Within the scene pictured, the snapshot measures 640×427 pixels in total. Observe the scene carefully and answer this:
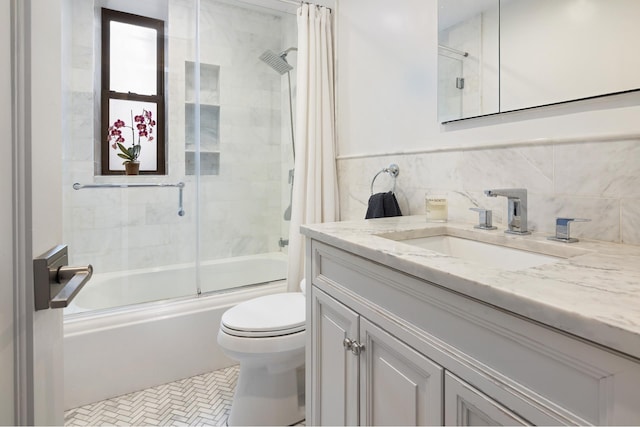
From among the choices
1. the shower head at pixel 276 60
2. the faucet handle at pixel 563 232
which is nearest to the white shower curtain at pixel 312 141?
the shower head at pixel 276 60

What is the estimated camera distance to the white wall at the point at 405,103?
1.00 m

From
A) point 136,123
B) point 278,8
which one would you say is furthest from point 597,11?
point 136,123

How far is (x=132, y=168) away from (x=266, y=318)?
158cm

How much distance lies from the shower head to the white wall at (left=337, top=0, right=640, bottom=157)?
0.51 m

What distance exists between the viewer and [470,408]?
2.01 ft

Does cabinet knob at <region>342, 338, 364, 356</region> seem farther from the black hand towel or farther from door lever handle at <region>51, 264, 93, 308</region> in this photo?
the black hand towel

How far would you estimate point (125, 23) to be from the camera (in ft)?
7.66

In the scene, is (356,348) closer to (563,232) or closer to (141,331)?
(563,232)

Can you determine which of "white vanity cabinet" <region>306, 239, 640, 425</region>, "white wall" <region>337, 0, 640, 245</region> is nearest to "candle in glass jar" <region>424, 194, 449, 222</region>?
"white wall" <region>337, 0, 640, 245</region>

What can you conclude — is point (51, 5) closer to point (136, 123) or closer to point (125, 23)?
point (136, 123)

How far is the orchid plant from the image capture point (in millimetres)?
2334

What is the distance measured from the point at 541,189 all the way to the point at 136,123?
2421 millimetres

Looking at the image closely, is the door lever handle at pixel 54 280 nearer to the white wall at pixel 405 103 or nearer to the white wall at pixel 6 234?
the white wall at pixel 6 234

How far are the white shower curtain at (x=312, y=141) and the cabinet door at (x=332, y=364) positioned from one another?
39.0 inches
